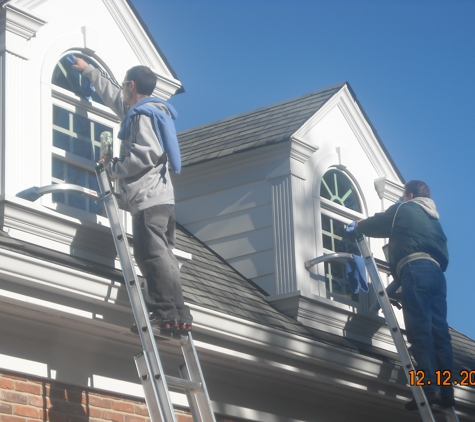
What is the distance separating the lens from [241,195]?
959 centimetres

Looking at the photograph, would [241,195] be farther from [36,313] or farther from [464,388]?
[36,313]

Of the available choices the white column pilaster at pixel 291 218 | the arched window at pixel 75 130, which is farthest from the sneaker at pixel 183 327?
the white column pilaster at pixel 291 218

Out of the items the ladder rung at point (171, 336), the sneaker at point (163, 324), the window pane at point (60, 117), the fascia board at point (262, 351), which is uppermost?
the window pane at point (60, 117)

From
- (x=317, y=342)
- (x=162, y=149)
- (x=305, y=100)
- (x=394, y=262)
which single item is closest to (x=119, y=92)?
(x=162, y=149)

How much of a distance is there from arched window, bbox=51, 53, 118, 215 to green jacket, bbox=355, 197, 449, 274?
261cm

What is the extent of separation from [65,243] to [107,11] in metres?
2.33

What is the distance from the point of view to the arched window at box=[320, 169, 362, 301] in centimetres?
955

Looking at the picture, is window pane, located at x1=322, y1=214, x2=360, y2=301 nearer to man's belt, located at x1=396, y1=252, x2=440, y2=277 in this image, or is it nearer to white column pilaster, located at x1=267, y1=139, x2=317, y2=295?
white column pilaster, located at x1=267, y1=139, x2=317, y2=295

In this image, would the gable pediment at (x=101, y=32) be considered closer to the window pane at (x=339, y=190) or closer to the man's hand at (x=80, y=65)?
the man's hand at (x=80, y=65)

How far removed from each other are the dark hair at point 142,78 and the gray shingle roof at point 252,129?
2826mm

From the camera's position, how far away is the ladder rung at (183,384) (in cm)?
Result: 559

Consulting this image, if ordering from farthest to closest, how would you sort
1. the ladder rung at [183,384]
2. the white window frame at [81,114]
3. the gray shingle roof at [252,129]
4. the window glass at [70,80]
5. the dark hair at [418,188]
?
the gray shingle roof at [252,129]
the dark hair at [418,188]
the window glass at [70,80]
the white window frame at [81,114]
the ladder rung at [183,384]

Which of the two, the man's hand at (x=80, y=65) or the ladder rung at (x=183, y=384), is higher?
the man's hand at (x=80, y=65)

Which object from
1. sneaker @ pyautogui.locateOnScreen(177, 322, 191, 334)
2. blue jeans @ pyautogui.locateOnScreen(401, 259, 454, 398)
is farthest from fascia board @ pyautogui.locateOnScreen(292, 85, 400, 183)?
sneaker @ pyautogui.locateOnScreen(177, 322, 191, 334)
